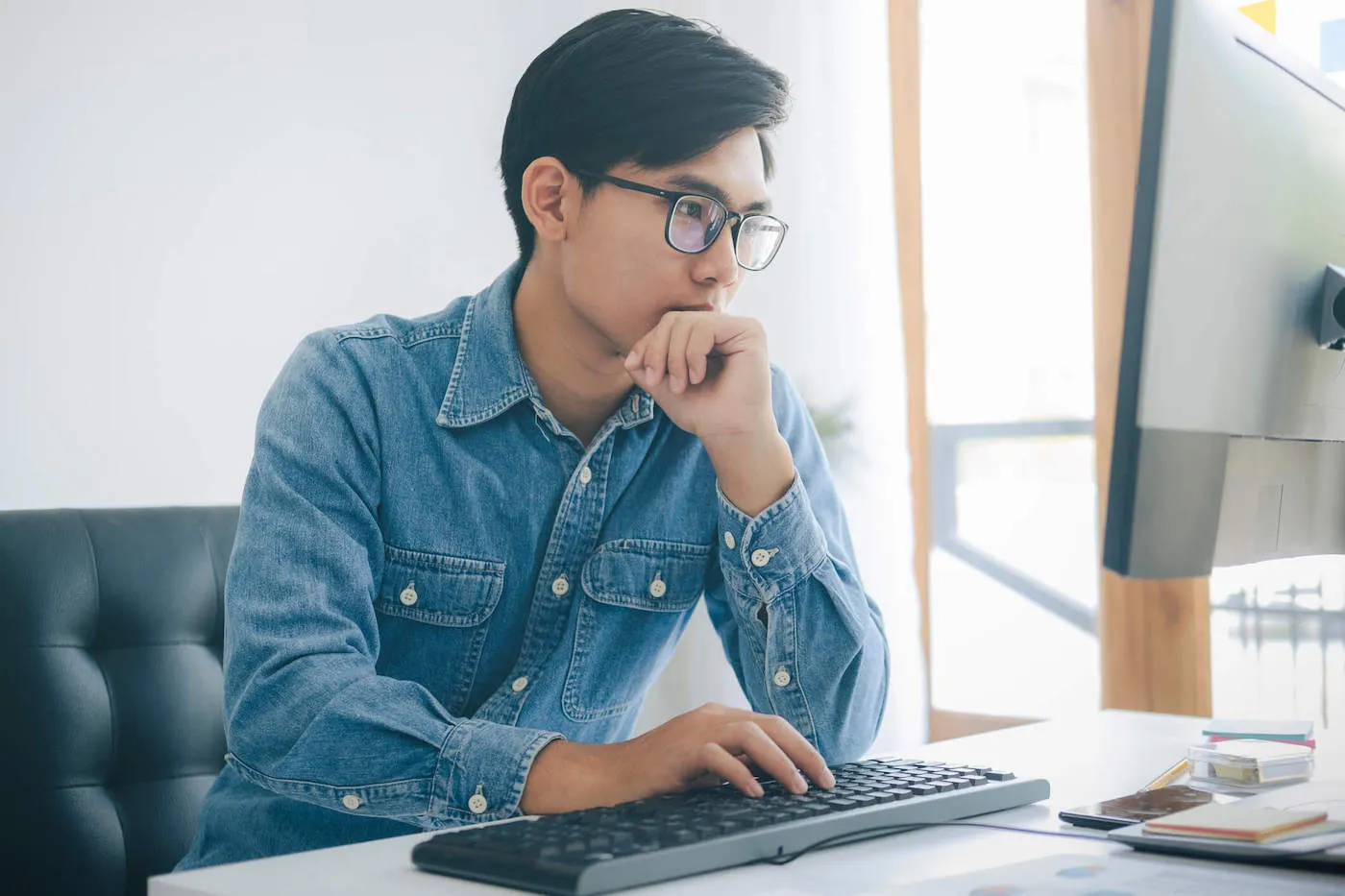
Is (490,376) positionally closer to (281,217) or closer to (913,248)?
(281,217)

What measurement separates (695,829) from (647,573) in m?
0.55

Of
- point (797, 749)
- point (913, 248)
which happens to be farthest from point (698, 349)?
point (913, 248)

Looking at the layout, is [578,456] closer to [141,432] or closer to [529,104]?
[529,104]

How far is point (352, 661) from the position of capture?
0.96 meters

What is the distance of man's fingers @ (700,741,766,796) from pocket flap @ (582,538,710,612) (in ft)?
1.33

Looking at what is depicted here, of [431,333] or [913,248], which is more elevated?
[913,248]

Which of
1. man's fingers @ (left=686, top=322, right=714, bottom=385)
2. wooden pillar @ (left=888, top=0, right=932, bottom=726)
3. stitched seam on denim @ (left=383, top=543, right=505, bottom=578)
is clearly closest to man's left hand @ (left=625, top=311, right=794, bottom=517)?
man's fingers @ (left=686, top=322, right=714, bottom=385)

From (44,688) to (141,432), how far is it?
1.14 metres

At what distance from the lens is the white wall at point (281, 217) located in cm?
210

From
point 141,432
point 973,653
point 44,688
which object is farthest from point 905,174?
point 44,688

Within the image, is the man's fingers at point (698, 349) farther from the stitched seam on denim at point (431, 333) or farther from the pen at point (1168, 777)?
the pen at point (1168, 777)

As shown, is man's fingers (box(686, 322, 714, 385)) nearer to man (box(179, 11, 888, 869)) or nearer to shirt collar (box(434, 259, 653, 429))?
man (box(179, 11, 888, 869))

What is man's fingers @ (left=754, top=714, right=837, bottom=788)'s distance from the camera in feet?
2.63

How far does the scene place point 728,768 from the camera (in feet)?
2.56
